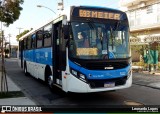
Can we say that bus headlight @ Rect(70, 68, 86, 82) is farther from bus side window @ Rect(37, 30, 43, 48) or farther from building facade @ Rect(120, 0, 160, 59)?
building facade @ Rect(120, 0, 160, 59)

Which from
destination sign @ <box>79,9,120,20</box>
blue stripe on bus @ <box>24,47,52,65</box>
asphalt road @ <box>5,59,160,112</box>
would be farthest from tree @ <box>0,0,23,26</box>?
destination sign @ <box>79,9,120,20</box>

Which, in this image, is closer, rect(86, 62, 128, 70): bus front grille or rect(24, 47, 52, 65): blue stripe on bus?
rect(86, 62, 128, 70): bus front grille

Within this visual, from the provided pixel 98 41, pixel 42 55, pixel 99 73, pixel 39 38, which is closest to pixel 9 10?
pixel 39 38

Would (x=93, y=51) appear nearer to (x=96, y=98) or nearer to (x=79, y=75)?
(x=79, y=75)

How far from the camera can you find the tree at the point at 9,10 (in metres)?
22.9

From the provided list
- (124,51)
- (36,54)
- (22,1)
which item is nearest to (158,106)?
(124,51)

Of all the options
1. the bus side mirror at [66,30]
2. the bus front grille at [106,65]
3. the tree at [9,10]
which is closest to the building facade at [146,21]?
the tree at [9,10]

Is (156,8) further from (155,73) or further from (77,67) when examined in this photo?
(77,67)

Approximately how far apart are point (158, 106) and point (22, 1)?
59.9ft

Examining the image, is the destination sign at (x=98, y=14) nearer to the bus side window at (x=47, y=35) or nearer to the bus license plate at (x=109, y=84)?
the bus license plate at (x=109, y=84)

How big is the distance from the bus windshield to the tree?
14.9 meters

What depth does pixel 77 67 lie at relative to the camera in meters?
9.09

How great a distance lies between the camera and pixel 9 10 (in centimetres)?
2403

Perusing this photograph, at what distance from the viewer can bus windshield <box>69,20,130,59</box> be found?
917cm
